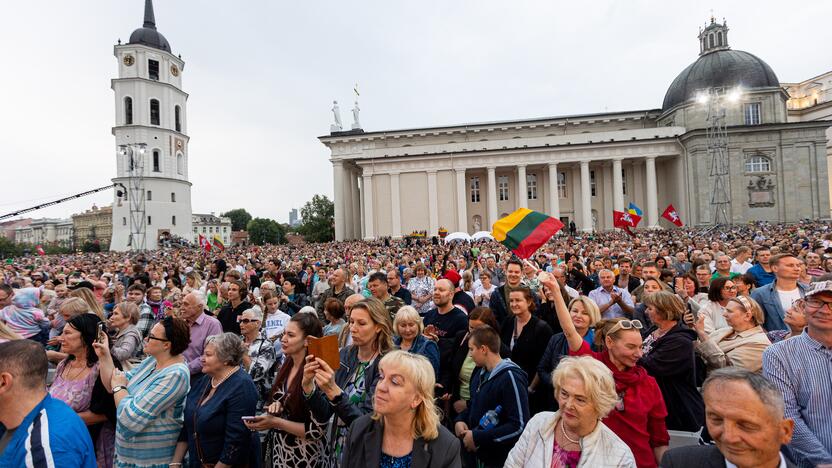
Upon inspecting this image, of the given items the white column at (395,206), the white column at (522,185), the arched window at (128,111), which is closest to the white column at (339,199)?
the white column at (395,206)

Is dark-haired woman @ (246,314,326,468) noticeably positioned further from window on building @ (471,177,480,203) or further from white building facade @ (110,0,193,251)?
white building facade @ (110,0,193,251)

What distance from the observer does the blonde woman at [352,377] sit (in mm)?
3061

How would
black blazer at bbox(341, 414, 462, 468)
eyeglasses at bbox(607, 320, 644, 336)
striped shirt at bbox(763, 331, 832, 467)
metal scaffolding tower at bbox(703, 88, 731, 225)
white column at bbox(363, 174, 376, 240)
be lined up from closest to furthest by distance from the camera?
black blazer at bbox(341, 414, 462, 468) → striped shirt at bbox(763, 331, 832, 467) → eyeglasses at bbox(607, 320, 644, 336) → metal scaffolding tower at bbox(703, 88, 731, 225) → white column at bbox(363, 174, 376, 240)

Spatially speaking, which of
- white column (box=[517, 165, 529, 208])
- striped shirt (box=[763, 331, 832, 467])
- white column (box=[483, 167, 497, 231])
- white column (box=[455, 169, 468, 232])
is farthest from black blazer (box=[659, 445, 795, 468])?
white column (box=[517, 165, 529, 208])

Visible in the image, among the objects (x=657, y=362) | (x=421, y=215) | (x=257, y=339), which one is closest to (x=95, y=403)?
(x=257, y=339)

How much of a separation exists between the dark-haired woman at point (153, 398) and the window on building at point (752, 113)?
59948 millimetres

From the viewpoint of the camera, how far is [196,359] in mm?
5320

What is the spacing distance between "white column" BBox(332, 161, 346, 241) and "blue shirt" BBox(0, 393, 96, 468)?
48.0 meters

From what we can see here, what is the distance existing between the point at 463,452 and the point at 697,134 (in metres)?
48.5

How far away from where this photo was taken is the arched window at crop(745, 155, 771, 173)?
43.9 m

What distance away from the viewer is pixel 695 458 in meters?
2.11

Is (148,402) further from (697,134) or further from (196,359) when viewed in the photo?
(697,134)

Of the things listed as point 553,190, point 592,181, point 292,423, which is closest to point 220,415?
point 292,423

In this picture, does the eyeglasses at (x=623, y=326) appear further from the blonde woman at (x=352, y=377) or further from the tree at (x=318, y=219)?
the tree at (x=318, y=219)
